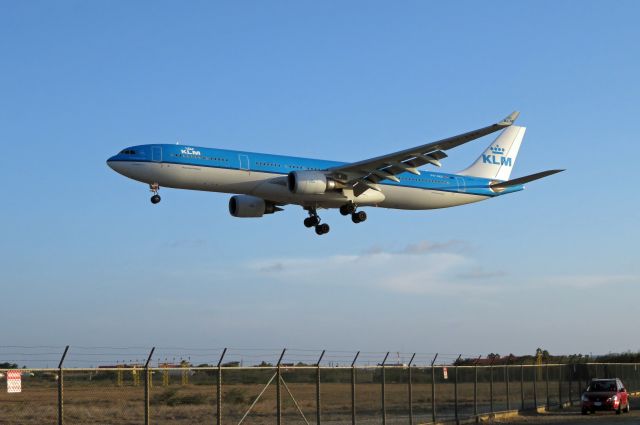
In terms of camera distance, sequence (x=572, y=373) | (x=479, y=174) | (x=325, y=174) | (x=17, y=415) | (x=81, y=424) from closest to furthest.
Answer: (x=81, y=424), (x=17, y=415), (x=325, y=174), (x=572, y=373), (x=479, y=174)

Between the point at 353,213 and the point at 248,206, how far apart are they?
5.17 meters

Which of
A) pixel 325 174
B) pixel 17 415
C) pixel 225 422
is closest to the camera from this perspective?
pixel 17 415

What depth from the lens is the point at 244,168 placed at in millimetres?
40406

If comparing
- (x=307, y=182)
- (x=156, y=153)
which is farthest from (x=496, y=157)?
(x=156, y=153)

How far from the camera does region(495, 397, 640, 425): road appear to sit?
31.9m

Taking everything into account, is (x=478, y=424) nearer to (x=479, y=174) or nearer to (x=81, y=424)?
(x=81, y=424)

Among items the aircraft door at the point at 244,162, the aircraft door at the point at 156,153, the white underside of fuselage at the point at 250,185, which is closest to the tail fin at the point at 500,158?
the white underside of fuselage at the point at 250,185

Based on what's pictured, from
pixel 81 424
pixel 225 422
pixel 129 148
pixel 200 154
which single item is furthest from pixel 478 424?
pixel 129 148

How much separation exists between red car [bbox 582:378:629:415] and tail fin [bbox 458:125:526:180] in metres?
20.1

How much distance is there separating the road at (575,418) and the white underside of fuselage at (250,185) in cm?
1317

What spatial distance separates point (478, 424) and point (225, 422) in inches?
416

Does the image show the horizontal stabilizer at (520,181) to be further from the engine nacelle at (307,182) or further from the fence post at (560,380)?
the engine nacelle at (307,182)

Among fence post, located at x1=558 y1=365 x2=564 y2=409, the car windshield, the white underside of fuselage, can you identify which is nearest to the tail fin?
the white underside of fuselage

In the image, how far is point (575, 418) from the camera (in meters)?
34.9
